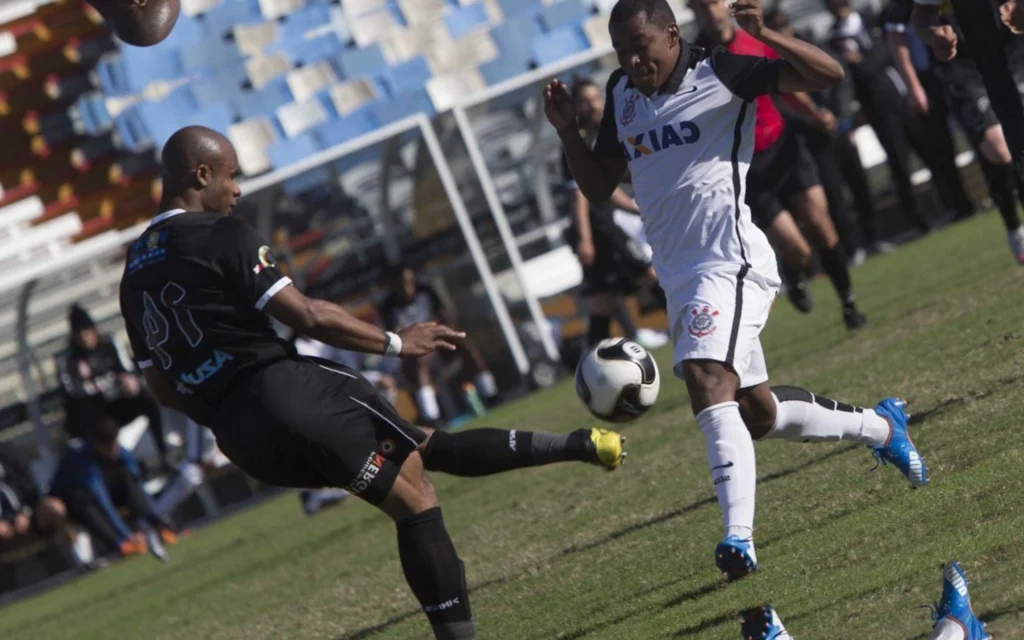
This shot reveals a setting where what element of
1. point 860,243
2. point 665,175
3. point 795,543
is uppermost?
point 665,175

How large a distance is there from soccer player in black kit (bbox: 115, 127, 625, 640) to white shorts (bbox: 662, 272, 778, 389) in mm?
868

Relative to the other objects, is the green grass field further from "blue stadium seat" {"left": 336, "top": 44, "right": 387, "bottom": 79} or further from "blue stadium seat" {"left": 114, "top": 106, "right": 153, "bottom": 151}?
"blue stadium seat" {"left": 114, "top": 106, "right": 153, "bottom": 151}

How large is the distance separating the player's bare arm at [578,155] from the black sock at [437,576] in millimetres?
1604

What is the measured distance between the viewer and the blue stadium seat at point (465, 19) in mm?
20812

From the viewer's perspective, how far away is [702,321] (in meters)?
6.00

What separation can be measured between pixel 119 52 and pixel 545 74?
8.26 metres

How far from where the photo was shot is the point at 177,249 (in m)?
5.66

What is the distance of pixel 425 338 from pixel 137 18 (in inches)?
80.9

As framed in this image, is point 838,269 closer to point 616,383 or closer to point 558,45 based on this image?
point 616,383

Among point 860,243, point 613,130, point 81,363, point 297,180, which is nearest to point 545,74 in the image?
point 297,180

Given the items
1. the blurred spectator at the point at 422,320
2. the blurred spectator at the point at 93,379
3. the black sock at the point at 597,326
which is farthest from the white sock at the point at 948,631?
the blurred spectator at the point at 93,379

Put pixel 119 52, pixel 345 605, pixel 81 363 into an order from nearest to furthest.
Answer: pixel 345 605 < pixel 81 363 < pixel 119 52

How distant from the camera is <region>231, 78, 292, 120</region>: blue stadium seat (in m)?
20.6

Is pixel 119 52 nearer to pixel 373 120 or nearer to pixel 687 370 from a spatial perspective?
pixel 373 120
